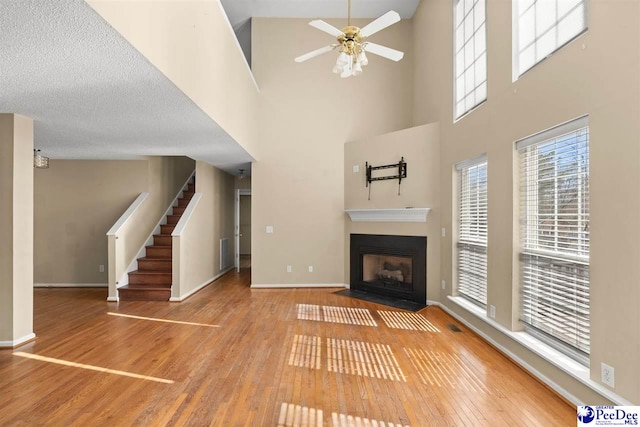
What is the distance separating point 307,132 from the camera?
21.6ft

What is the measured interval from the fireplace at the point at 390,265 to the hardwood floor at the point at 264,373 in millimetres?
710

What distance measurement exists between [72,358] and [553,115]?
4776 mm

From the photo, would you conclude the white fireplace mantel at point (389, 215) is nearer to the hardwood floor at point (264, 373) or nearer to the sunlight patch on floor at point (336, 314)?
the hardwood floor at point (264, 373)

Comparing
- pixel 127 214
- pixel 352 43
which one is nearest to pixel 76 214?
pixel 127 214

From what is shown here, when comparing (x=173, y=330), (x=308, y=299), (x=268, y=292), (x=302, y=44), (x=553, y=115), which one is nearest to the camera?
(x=553, y=115)

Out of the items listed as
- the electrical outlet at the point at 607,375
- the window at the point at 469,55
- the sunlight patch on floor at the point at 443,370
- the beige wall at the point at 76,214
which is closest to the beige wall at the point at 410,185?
the window at the point at 469,55

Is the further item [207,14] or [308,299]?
[308,299]

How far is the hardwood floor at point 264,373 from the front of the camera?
2322 millimetres

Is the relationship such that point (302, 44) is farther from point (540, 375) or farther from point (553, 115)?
point (540, 375)

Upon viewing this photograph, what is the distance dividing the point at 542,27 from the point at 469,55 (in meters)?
1.50

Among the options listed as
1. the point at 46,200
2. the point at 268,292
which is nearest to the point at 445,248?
the point at 268,292

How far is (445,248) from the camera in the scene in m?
4.96

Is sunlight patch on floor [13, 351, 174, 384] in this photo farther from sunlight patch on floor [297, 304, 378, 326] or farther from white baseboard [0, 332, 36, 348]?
sunlight patch on floor [297, 304, 378, 326]

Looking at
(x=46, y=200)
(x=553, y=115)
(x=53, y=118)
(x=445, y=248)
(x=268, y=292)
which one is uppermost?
(x=53, y=118)
